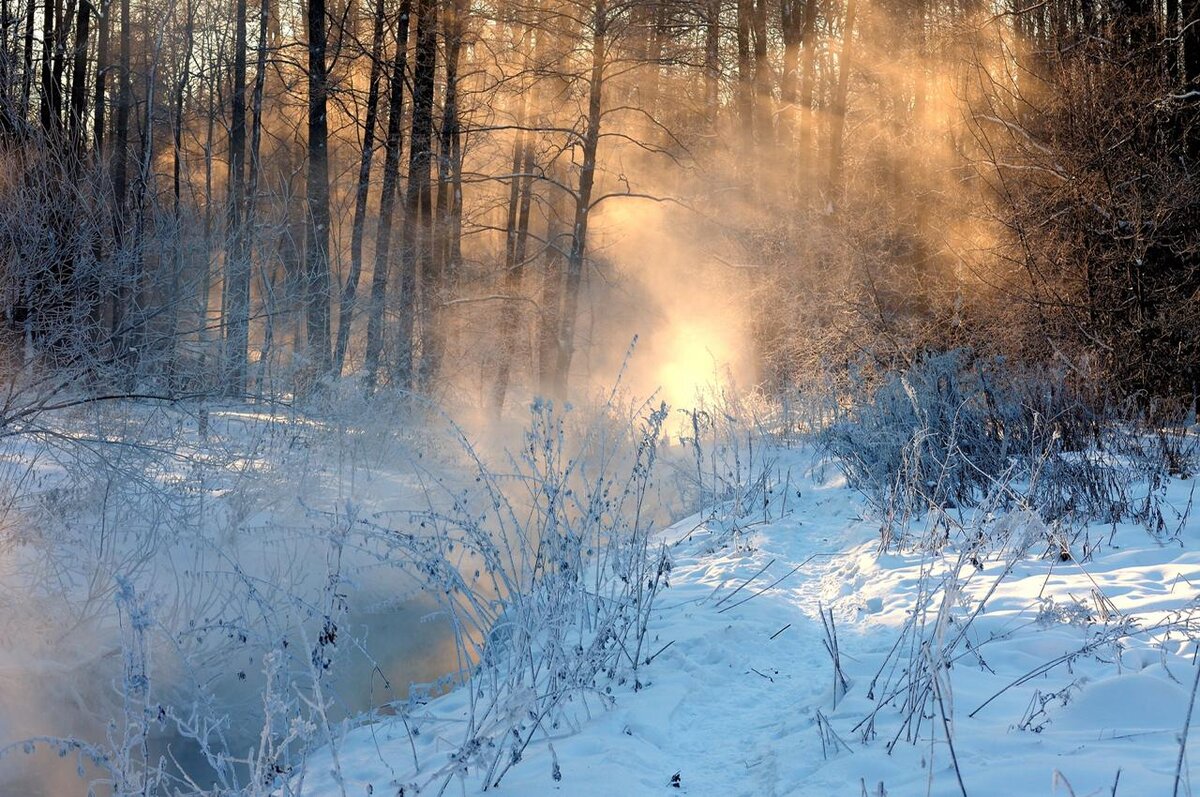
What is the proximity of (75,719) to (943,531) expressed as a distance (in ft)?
19.0

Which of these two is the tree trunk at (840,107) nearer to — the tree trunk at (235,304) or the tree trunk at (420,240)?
the tree trunk at (420,240)

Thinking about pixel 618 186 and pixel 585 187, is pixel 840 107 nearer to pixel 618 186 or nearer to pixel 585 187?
pixel 618 186

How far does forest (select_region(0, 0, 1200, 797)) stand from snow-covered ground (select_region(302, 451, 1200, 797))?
31mm

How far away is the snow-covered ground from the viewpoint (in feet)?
10.3

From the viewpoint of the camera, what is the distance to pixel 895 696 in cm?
383

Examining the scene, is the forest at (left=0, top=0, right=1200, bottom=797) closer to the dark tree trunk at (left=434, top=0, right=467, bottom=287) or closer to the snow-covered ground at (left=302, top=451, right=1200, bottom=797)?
the snow-covered ground at (left=302, top=451, right=1200, bottom=797)

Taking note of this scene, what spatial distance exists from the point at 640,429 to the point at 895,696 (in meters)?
4.07

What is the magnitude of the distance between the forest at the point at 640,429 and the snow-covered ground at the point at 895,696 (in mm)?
31

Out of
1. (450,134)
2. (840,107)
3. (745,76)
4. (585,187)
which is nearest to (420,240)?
(450,134)

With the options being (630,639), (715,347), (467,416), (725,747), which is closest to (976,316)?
→ (715,347)

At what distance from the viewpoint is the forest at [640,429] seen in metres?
3.90

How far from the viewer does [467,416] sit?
615 inches

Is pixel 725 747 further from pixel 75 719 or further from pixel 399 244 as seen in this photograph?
pixel 399 244

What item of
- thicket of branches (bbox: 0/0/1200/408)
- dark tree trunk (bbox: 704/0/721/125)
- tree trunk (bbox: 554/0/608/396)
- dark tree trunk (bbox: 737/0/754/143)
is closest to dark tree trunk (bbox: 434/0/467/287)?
thicket of branches (bbox: 0/0/1200/408)
